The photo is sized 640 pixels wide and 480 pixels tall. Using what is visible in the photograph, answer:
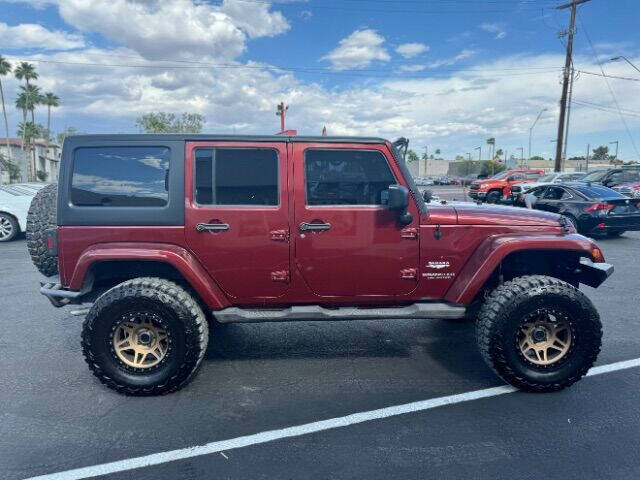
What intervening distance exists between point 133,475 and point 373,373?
202cm

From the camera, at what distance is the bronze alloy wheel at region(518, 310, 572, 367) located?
3.59 metres

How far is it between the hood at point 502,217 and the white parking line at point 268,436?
135cm

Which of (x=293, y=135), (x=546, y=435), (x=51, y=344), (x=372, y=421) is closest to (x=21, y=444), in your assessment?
(x=51, y=344)

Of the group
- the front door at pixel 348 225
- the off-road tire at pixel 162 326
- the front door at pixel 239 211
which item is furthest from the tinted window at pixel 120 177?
the front door at pixel 348 225

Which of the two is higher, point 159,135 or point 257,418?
point 159,135

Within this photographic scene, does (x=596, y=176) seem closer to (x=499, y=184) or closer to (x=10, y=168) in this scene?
(x=499, y=184)

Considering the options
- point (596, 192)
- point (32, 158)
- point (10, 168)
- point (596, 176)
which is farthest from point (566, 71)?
point (32, 158)

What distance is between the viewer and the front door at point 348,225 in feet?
12.0

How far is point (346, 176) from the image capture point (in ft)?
12.2

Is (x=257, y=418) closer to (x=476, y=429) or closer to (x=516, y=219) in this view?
(x=476, y=429)

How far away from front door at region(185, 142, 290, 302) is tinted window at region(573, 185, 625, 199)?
387 inches

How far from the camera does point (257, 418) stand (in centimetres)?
321

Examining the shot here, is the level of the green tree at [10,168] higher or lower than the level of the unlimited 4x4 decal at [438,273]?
higher

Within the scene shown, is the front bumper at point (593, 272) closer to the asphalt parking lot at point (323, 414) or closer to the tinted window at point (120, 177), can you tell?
the asphalt parking lot at point (323, 414)
